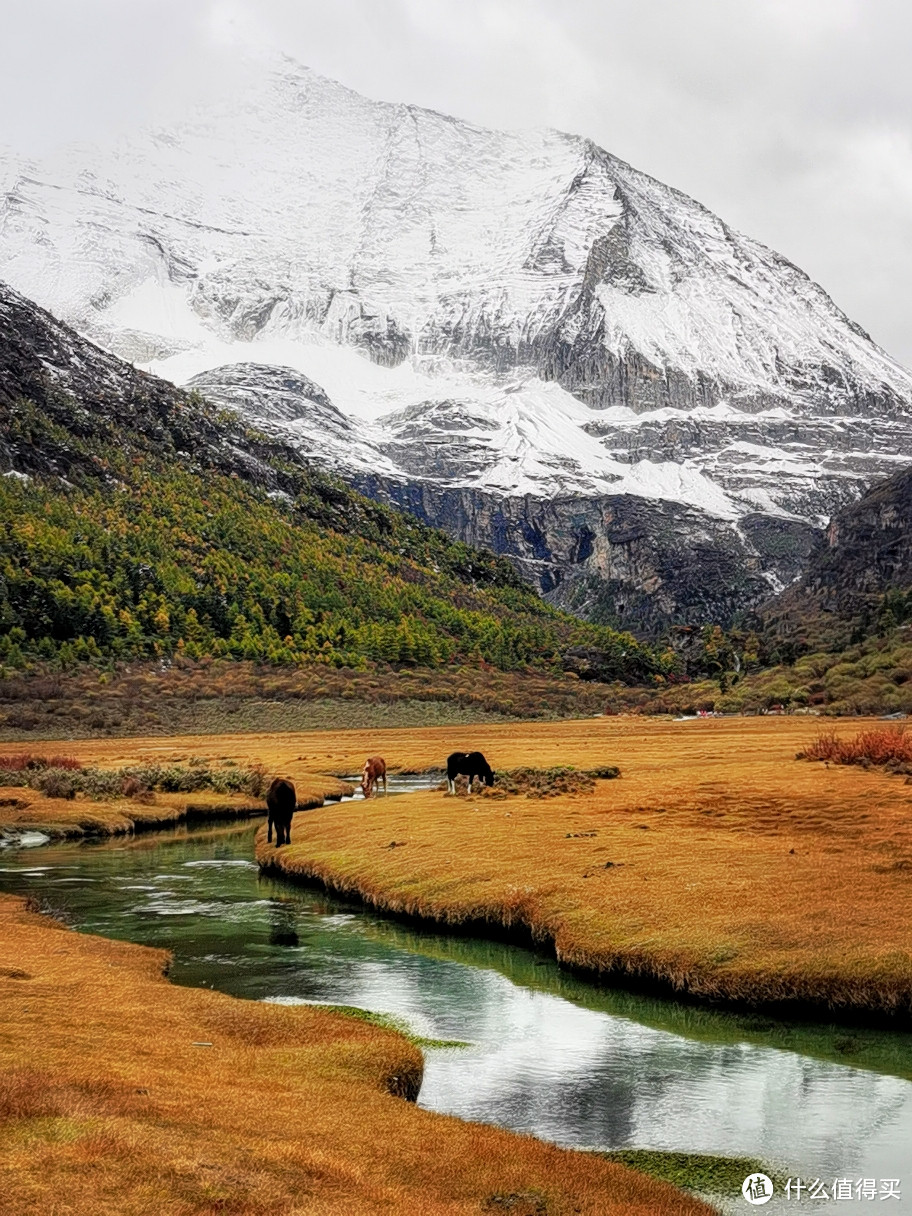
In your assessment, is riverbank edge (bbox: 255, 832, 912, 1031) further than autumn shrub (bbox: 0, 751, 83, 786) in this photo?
No

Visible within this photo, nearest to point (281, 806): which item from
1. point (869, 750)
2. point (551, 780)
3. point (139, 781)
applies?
point (551, 780)

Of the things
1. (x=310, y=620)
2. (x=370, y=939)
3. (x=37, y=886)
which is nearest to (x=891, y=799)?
(x=370, y=939)

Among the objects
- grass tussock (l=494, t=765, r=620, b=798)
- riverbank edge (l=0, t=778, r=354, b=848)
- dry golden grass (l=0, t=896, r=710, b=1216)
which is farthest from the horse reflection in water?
riverbank edge (l=0, t=778, r=354, b=848)

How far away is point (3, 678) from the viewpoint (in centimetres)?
12500

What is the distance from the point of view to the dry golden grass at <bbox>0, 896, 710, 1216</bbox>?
1172 centimetres

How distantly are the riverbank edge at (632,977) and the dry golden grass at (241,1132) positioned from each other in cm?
644

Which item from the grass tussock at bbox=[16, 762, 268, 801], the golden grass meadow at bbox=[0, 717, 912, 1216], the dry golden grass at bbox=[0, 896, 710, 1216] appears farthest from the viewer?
the grass tussock at bbox=[16, 762, 268, 801]

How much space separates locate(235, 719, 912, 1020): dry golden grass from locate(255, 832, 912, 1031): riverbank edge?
0.05 metres

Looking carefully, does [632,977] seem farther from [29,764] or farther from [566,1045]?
[29,764]

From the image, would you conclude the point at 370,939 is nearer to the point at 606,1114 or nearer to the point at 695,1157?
the point at 606,1114

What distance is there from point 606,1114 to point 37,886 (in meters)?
24.9

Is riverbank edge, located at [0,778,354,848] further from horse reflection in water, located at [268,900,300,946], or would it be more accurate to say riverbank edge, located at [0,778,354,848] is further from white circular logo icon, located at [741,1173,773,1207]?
white circular logo icon, located at [741,1173,773,1207]

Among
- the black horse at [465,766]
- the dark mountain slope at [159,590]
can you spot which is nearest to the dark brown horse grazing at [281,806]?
the black horse at [465,766]

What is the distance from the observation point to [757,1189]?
14.4 metres
